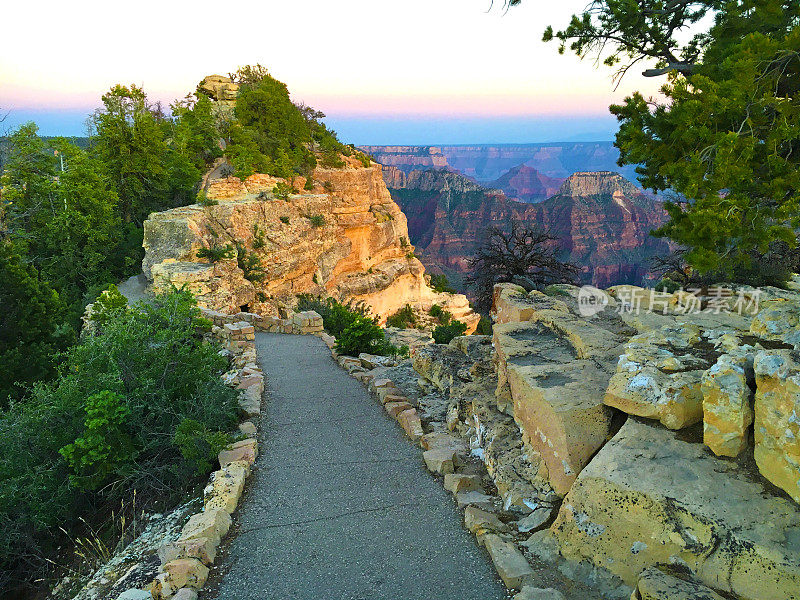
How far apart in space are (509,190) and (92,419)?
169181mm

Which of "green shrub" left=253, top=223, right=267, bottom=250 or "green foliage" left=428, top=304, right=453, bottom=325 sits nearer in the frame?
"green shrub" left=253, top=223, right=267, bottom=250

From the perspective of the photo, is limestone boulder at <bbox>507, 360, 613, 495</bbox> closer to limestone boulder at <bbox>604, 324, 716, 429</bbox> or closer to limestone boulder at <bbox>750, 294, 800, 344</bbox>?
limestone boulder at <bbox>604, 324, 716, 429</bbox>

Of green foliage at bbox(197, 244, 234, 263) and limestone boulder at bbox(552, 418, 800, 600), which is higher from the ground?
limestone boulder at bbox(552, 418, 800, 600)

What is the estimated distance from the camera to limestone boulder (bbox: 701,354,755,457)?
3449mm

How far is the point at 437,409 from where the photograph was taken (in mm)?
7215

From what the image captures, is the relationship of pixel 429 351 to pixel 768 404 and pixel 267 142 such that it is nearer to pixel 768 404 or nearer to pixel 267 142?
pixel 768 404

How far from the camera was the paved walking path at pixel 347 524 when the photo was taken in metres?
3.90

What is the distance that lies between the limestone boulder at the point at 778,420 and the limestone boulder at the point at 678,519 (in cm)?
15

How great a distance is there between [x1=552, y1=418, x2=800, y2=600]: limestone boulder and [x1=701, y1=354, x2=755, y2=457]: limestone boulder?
0.46 feet

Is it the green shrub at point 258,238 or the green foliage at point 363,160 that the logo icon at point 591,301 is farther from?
the green foliage at point 363,160

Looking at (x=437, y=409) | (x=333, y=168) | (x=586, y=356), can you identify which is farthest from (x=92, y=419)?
(x=333, y=168)

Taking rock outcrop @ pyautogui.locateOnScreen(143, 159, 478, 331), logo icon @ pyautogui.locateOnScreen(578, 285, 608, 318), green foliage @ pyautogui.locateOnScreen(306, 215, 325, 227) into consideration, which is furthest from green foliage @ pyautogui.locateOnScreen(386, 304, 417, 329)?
logo icon @ pyautogui.locateOnScreen(578, 285, 608, 318)

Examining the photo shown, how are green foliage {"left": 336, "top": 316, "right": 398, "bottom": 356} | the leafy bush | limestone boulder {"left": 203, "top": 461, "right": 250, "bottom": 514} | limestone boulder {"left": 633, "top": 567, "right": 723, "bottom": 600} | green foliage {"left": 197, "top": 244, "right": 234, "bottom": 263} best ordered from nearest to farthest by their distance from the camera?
1. limestone boulder {"left": 633, "top": 567, "right": 723, "bottom": 600}
2. limestone boulder {"left": 203, "top": 461, "right": 250, "bottom": 514}
3. the leafy bush
4. green foliage {"left": 336, "top": 316, "right": 398, "bottom": 356}
5. green foliage {"left": 197, "top": 244, "right": 234, "bottom": 263}

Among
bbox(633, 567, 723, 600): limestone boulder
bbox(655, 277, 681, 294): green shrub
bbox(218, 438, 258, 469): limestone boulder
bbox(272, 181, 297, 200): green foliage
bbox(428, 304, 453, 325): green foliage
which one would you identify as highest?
bbox(272, 181, 297, 200): green foliage
